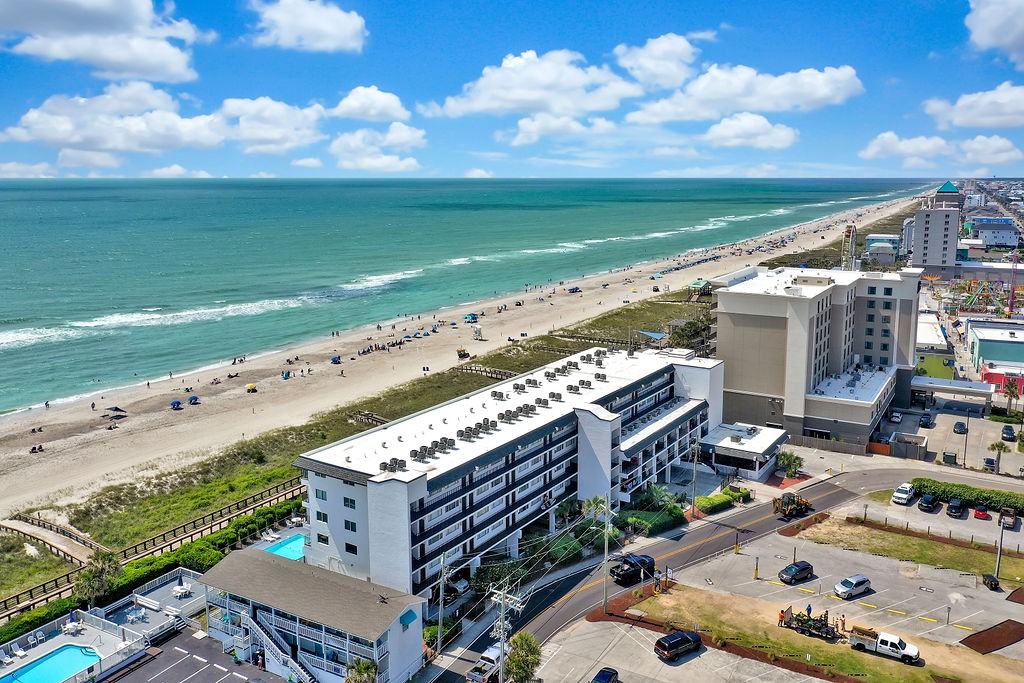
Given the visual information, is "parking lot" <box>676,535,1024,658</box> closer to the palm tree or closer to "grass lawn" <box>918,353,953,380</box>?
the palm tree

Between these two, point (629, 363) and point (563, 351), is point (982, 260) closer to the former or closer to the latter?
point (563, 351)

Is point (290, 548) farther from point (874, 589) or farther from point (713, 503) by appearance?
point (874, 589)

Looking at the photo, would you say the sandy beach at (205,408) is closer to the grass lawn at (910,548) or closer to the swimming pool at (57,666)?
the swimming pool at (57,666)

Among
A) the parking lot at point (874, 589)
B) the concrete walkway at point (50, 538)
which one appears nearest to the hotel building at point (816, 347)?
the parking lot at point (874, 589)

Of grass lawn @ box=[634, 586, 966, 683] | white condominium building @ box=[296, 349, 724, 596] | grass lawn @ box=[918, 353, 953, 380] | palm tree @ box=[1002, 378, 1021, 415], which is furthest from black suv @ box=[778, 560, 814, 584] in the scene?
grass lawn @ box=[918, 353, 953, 380]

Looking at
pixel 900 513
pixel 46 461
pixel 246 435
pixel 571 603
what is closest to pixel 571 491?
pixel 571 603
